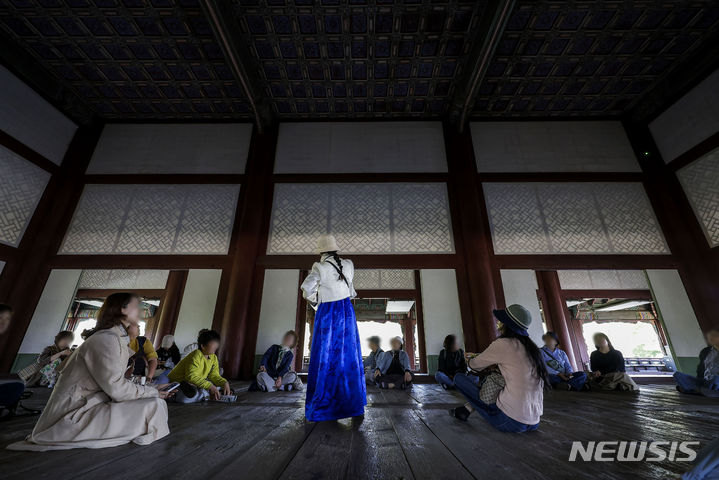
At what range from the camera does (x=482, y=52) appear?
178 inches

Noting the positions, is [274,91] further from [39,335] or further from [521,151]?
[39,335]

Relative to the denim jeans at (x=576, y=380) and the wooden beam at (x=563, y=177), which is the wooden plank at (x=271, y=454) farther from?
the wooden beam at (x=563, y=177)

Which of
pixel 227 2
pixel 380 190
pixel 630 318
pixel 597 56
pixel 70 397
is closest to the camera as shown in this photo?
pixel 70 397

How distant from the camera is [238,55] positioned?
181 inches

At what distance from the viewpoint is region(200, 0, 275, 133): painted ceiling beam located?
13.4ft

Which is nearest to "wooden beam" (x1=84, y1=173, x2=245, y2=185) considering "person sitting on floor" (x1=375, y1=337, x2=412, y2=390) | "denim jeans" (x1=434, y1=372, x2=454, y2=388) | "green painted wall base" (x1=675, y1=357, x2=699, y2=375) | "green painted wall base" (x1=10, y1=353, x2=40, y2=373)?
"green painted wall base" (x1=10, y1=353, x2=40, y2=373)

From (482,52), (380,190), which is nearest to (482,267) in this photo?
(380,190)

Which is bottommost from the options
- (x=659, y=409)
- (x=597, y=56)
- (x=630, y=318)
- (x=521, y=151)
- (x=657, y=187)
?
(x=659, y=409)

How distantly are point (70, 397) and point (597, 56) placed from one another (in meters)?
7.40

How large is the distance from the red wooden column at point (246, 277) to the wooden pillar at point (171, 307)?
2.24 metres

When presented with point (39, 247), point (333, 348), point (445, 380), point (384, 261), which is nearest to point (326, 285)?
point (333, 348)

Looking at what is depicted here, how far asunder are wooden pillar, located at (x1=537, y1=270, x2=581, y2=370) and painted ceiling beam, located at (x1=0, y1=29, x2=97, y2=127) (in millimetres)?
10836

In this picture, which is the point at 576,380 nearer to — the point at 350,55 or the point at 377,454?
the point at 377,454

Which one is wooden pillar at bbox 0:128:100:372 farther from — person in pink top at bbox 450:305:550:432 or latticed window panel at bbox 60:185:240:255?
person in pink top at bbox 450:305:550:432
